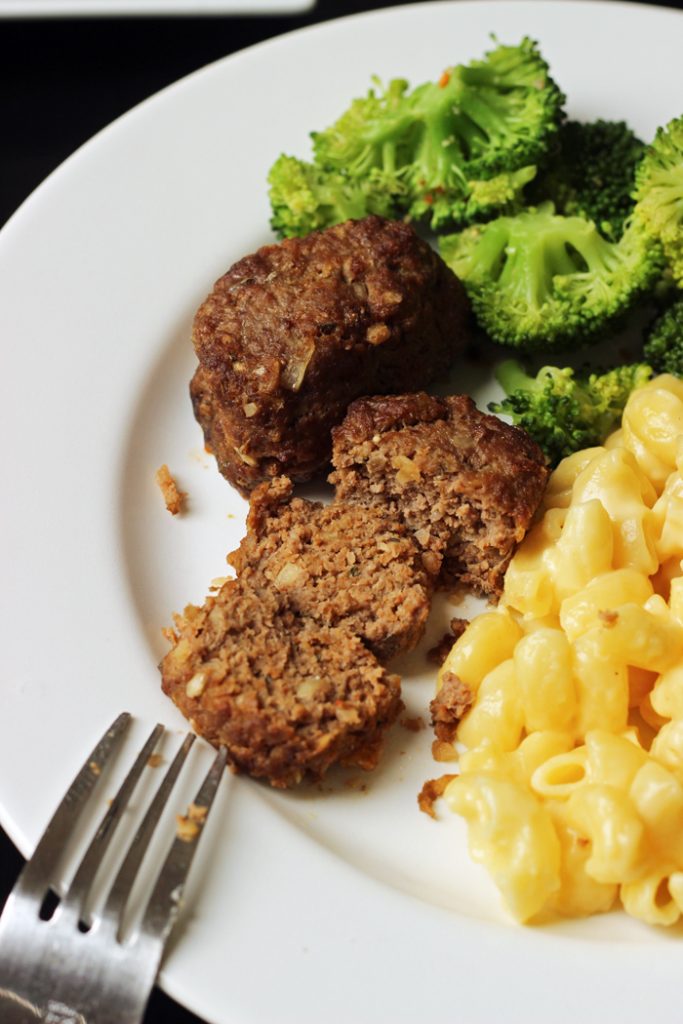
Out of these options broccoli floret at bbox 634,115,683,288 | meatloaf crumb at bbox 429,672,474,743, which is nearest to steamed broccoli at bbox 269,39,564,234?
broccoli floret at bbox 634,115,683,288

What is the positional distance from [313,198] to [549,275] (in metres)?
1.07

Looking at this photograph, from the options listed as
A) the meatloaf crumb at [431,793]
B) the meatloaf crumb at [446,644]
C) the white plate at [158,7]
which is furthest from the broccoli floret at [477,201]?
the meatloaf crumb at [431,793]

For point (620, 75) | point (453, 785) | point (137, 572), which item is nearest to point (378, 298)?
point (137, 572)

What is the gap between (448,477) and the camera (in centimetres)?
397

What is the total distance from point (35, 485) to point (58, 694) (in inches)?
35.4

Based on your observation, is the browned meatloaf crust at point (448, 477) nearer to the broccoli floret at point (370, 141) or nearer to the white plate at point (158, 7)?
the broccoli floret at point (370, 141)

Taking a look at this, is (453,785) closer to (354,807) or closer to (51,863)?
(354,807)

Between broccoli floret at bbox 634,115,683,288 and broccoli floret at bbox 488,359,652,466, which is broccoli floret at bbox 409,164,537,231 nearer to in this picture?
broccoli floret at bbox 634,115,683,288

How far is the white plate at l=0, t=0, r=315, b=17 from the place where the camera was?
5824 mm

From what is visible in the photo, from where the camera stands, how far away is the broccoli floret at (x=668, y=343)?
14.7 feet

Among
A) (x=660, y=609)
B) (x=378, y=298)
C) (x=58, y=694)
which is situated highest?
(x=378, y=298)

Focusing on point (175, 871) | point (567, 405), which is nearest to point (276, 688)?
point (175, 871)

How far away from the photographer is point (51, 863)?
3164 millimetres

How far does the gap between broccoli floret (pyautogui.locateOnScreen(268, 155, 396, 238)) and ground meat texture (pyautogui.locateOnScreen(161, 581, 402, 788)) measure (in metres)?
1.85
